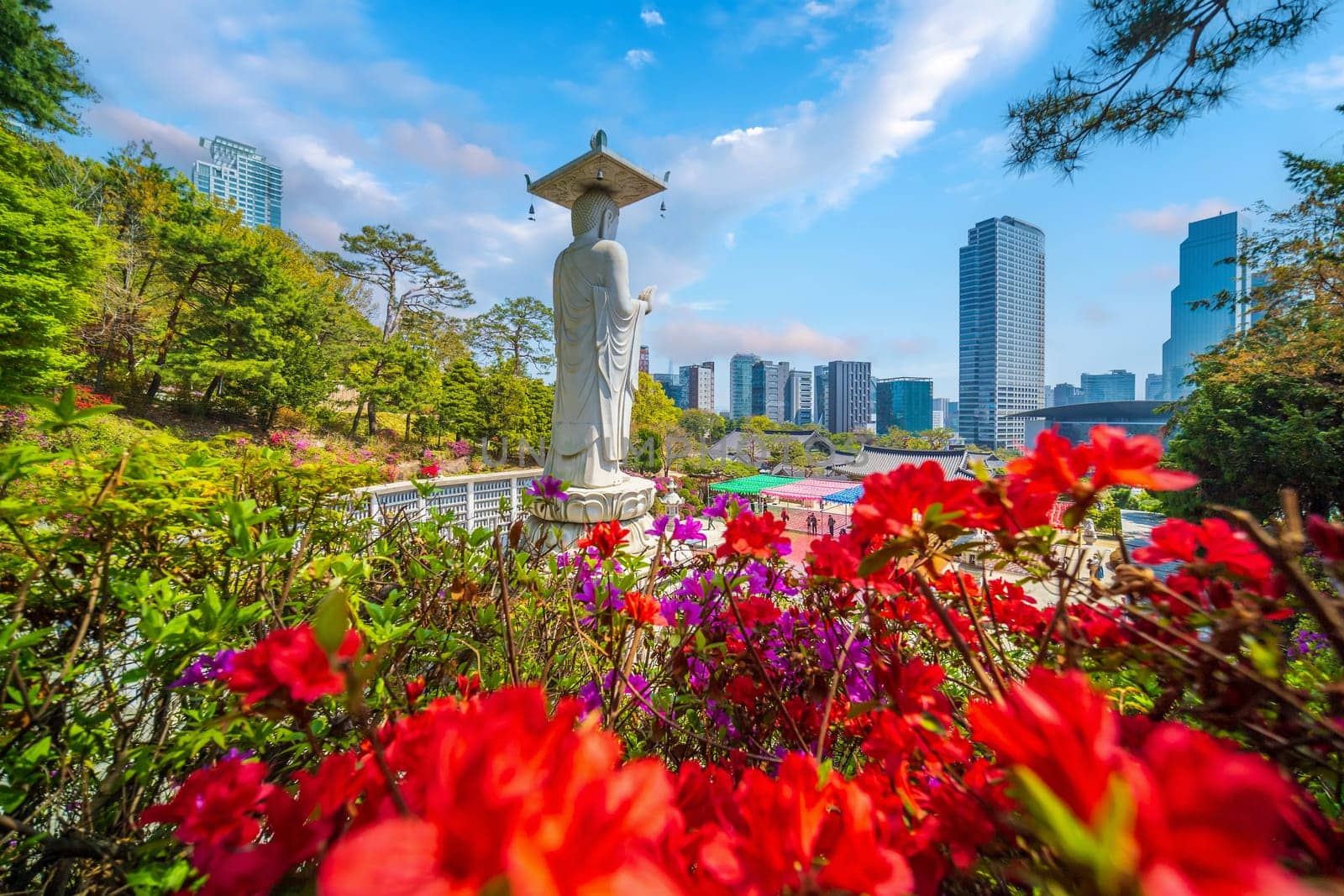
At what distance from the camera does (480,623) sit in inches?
34.0

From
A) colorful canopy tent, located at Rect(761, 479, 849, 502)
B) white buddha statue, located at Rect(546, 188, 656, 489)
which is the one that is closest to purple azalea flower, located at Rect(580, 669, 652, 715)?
white buddha statue, located at Rect(546, 188, 656, 489)

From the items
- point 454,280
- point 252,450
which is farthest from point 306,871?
point 454,280

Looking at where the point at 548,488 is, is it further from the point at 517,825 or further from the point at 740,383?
the point at 740,383

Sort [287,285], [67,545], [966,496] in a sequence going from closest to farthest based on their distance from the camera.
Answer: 1. [966,496]
2. [67,545]
3. [287,285]

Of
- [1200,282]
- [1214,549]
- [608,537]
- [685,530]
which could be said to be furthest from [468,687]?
[1200,282]

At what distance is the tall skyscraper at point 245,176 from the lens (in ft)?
152

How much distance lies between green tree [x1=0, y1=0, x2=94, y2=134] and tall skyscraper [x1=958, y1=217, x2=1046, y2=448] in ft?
177

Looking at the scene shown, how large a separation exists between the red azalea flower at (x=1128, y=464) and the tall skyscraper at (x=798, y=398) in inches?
2427

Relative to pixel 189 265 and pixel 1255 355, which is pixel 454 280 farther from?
pixel 1255 355

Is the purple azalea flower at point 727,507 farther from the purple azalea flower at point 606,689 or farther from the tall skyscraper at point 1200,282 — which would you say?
the tall skyscraper at point 1200,282

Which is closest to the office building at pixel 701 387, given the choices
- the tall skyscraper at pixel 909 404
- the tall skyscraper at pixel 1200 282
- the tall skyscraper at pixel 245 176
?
the tall skyscraper at pixel 909 404

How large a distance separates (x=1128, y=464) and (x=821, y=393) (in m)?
63.9

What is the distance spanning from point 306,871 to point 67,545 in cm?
69

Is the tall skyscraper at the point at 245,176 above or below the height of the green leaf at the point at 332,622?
above
